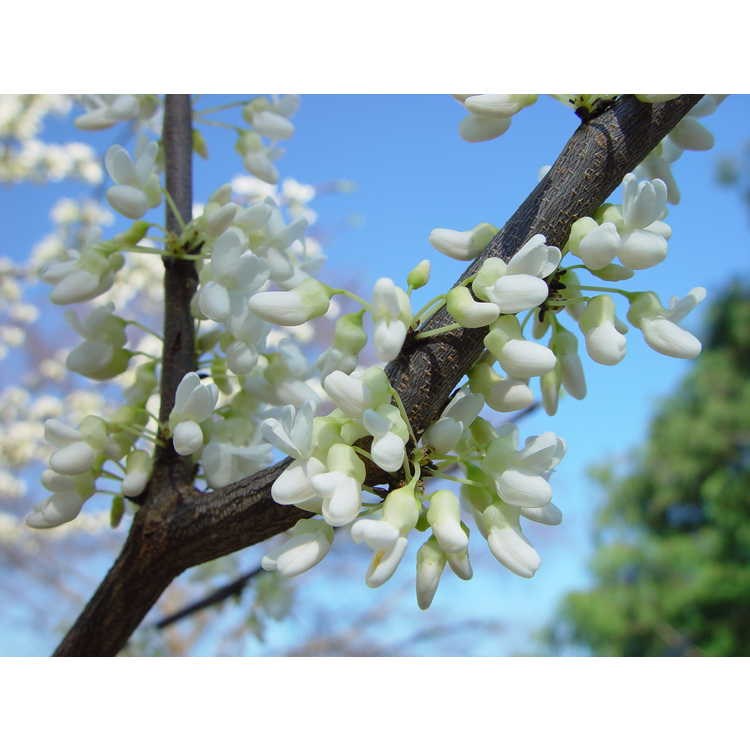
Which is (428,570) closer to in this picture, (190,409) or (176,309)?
(190,409)

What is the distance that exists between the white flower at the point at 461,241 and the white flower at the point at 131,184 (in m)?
0.28

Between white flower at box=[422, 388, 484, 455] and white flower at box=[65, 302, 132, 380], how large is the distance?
355 millimetres

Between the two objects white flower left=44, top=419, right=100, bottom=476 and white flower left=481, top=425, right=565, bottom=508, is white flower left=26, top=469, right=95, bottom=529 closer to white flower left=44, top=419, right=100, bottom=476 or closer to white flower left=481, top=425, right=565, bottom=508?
white flower left=44, top=419, right=100, bottom=476

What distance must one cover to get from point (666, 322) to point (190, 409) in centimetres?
34

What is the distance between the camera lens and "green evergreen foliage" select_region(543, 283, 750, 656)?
4633 mm

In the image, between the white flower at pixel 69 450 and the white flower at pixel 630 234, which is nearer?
the white flower at pixel 630 234

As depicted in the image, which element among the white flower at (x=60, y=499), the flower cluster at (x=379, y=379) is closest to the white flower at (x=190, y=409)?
the flower cluster at (x=379, y=379)

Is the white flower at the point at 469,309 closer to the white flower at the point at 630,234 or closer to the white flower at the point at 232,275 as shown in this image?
the white flower at the point at 630,234

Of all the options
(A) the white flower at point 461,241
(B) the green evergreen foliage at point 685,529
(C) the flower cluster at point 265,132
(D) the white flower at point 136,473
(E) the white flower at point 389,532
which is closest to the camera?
(E) the white flower at point 389,532

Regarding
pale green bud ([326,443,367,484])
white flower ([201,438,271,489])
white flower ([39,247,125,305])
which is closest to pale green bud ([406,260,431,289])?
pale green bud ([326,443,367,484])

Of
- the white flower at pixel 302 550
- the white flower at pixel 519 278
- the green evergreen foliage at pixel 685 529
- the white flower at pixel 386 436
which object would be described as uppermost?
the white flower at pixel 519 278

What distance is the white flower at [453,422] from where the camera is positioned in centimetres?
46

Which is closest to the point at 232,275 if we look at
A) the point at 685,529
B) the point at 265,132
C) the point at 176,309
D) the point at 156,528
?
the point at 176,309
